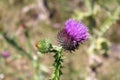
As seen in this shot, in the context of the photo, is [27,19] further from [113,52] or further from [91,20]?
[91,20]

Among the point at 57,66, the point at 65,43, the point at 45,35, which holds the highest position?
the point at 45,35

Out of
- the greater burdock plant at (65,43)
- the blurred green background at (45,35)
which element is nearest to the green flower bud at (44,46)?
the greater burdock plant at (65,43)

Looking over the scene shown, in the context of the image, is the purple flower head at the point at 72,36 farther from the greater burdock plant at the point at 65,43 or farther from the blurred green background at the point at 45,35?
the blurred green background at the point at 45,35

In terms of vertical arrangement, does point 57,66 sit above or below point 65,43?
below

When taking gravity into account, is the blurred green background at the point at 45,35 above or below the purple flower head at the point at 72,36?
above

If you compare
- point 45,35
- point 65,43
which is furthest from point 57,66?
point 45,35

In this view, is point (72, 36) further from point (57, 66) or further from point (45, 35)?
point (45, 35)

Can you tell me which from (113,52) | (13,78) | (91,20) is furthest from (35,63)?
(113,52)

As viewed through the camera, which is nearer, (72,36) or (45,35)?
(72,36)
